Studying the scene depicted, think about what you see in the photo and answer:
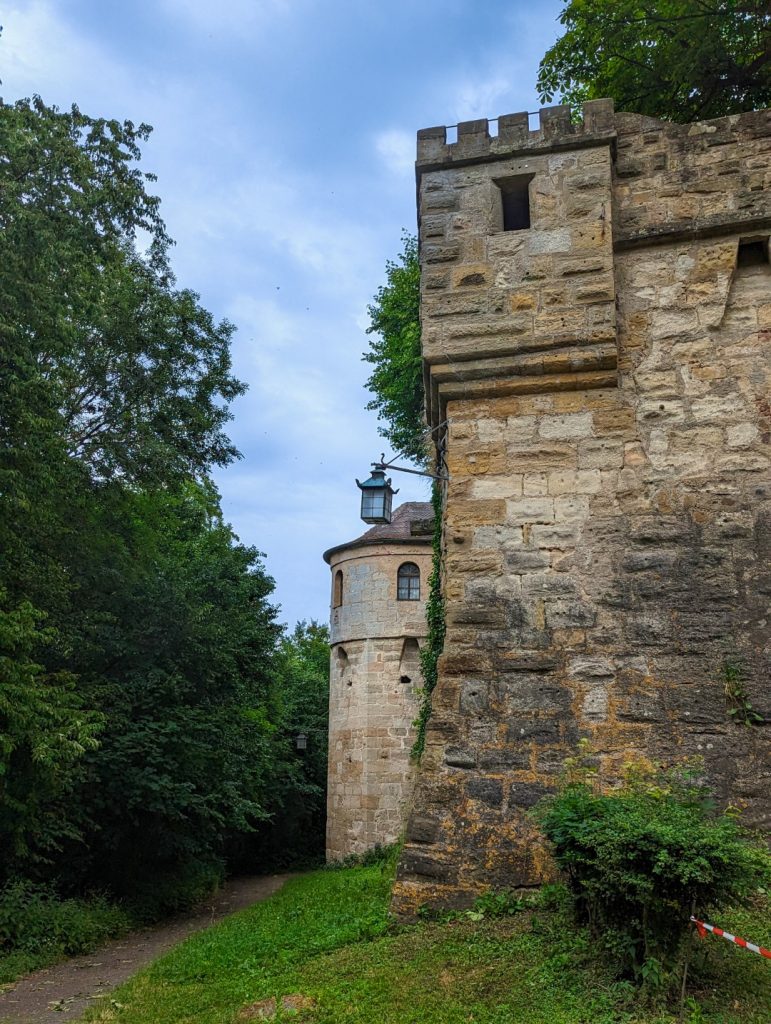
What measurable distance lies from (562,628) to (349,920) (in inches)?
111

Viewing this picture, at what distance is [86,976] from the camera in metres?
9.14

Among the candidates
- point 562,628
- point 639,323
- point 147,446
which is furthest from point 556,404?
point 147,446

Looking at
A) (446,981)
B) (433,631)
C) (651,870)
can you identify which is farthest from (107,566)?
(651,870)

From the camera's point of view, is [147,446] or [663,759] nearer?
[663,759]

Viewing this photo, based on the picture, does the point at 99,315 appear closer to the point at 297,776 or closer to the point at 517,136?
the point at 517,136

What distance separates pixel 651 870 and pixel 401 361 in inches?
441

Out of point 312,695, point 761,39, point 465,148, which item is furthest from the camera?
point 312,695

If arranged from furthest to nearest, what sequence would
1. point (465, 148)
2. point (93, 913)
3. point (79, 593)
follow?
point (79, 593) → point (93, 913) → point (465, 148)

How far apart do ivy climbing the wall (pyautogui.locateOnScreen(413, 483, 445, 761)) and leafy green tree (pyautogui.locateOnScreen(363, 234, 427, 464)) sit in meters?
5.17

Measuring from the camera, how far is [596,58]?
994 centimetres

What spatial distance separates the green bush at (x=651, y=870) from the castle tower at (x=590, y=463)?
3.26 feet

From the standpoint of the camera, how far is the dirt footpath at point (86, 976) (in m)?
6.93

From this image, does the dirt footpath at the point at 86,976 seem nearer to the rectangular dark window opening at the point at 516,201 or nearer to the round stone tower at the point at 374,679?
the round stone tower at the point at 374,679

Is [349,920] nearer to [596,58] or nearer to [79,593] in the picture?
[79,593]
